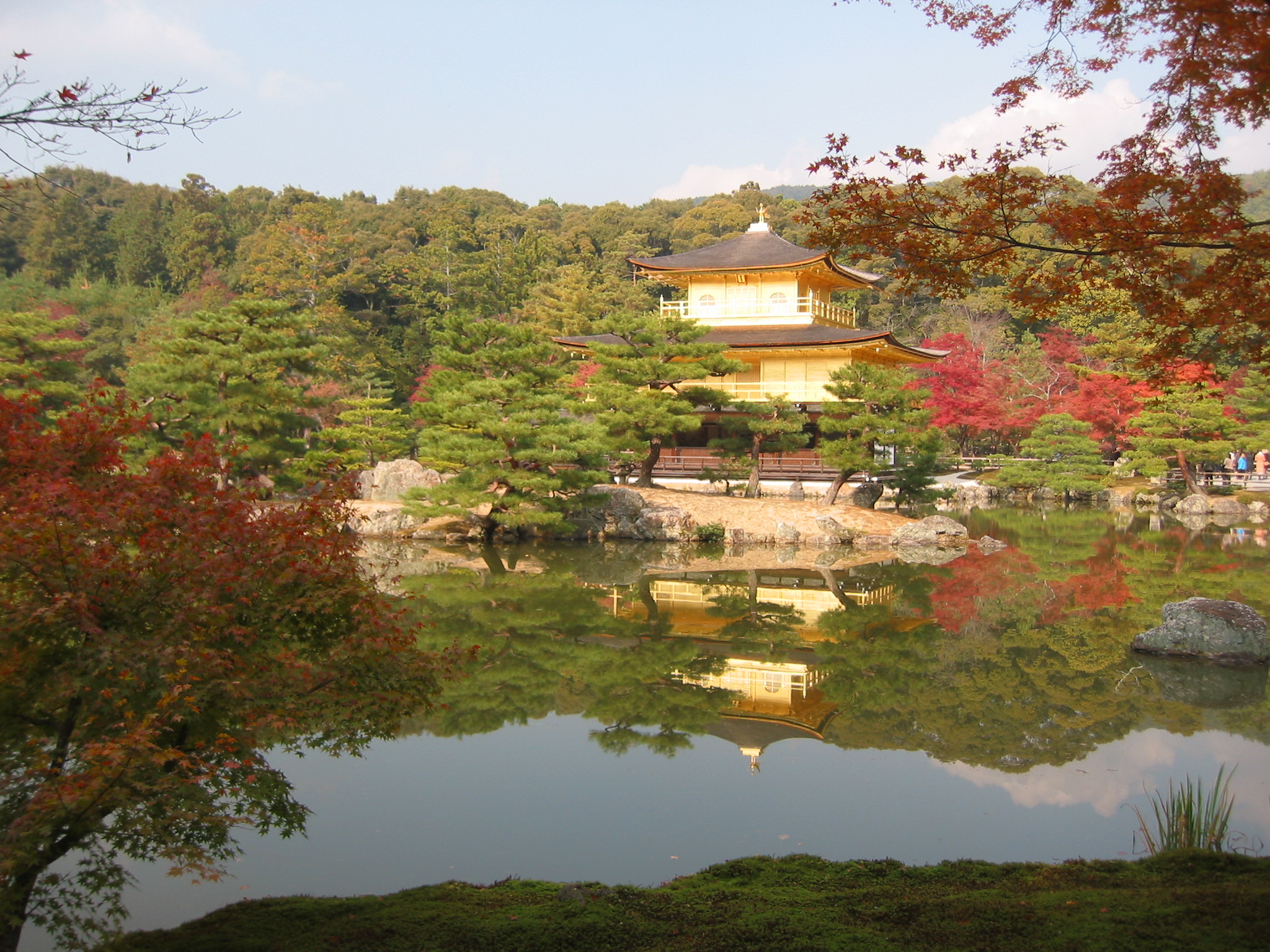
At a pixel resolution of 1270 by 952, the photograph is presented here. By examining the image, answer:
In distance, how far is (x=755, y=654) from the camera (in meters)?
8.59

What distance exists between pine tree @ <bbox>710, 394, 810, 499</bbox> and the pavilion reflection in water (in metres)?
5.12

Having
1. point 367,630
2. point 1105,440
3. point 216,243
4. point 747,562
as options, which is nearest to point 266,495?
point 367,630

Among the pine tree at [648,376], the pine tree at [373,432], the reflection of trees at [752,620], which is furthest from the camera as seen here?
the pine tree at [373,432]

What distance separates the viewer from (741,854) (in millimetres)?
4566

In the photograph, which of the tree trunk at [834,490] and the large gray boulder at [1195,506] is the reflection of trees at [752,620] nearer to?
the tree trunk at [834,490]

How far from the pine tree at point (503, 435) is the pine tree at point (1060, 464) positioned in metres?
13.0

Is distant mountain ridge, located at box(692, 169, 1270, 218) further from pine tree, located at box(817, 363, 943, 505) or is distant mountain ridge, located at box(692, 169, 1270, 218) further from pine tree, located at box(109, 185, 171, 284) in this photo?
pine tree, located at box(109, 185, 171, 284)

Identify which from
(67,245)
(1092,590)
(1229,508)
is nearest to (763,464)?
(1092,590)

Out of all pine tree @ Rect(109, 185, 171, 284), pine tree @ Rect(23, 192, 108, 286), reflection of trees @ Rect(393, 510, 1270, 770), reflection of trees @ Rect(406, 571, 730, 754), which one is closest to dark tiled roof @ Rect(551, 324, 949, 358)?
reflection of trees @ Rect(393, 510, 1270, 770)

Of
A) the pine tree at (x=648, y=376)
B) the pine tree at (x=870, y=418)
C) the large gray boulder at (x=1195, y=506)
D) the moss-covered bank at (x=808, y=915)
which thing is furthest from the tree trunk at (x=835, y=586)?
the large gray boulder at (x=1195, y=506)

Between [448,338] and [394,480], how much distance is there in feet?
12.1

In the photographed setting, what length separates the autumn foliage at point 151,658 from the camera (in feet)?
9.34

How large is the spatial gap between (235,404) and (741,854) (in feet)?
41.1

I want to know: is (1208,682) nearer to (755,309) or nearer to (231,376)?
(231,376)
